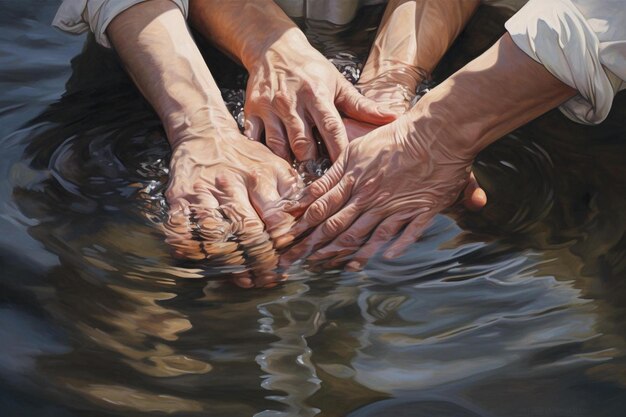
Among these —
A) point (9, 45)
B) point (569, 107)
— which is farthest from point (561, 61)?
point (9, 45)

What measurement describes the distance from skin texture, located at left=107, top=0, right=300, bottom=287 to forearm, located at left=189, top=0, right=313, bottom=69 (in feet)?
0.27

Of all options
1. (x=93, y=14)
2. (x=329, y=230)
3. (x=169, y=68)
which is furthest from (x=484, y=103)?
(x=93, y=14)

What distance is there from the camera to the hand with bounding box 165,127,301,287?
1.18 m

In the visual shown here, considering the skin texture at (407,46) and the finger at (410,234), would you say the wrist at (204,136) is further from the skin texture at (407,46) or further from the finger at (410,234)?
the finger at (410,234)

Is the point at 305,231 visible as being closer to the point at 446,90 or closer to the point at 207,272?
the point at 207,272

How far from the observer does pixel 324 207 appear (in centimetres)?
128

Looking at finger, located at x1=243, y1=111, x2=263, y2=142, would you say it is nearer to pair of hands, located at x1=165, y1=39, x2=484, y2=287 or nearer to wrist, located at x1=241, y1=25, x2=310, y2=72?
pair of hands, located at x1=165, y1=39, x2=484, y2=287

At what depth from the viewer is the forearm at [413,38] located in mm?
1538

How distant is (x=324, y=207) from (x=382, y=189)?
92 mm

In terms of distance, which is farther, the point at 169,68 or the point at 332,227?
the point at 169,68

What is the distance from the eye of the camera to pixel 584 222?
1227 millimetres

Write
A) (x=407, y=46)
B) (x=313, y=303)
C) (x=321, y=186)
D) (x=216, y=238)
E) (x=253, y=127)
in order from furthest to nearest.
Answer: (x=407, y=46)
(x=253, y=127)
(x=321, y=186)
(x=216, y=238)
(x=313, y=303)

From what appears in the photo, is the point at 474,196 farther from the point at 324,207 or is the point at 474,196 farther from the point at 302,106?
the point at 302,106

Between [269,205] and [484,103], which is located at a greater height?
[484,103]
